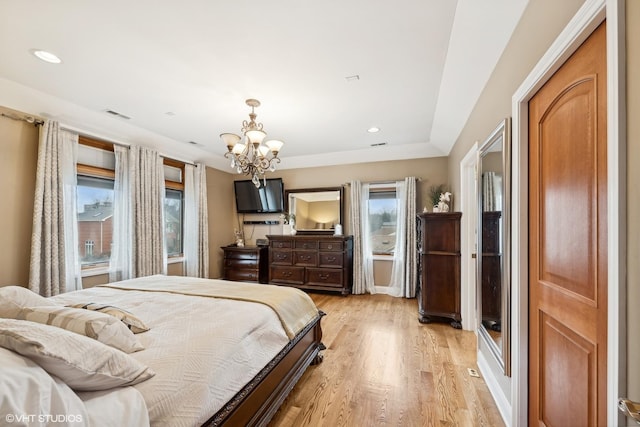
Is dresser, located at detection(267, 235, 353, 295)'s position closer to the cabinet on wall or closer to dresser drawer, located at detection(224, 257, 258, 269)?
dresser drawer, located at detection(224, 257, 258, 269)

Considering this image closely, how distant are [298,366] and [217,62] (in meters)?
2.54

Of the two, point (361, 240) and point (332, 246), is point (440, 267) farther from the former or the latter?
point (332, 246)

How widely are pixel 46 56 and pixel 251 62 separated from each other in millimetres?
1635

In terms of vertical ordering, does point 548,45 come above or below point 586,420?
above

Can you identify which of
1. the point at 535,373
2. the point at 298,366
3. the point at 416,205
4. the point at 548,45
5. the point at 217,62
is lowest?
the point at 298,366

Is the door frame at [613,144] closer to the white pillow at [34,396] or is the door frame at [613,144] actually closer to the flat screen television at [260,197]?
the white pillow at [34,396]

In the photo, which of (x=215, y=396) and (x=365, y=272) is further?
(x=365, y=272)

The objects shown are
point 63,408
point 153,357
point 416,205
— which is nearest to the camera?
point 63,408

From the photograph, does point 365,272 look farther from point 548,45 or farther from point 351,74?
point 548,45

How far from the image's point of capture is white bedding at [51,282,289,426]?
101 cm

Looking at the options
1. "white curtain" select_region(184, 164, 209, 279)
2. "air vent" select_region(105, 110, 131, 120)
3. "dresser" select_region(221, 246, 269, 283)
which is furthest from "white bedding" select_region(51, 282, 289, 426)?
"dresser" select_region(221, 246, 269, 283)

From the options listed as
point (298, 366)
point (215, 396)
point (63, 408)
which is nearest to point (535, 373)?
point (298, 366)

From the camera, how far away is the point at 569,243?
108 cm

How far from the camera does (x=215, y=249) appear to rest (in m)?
Answer: 5.23
